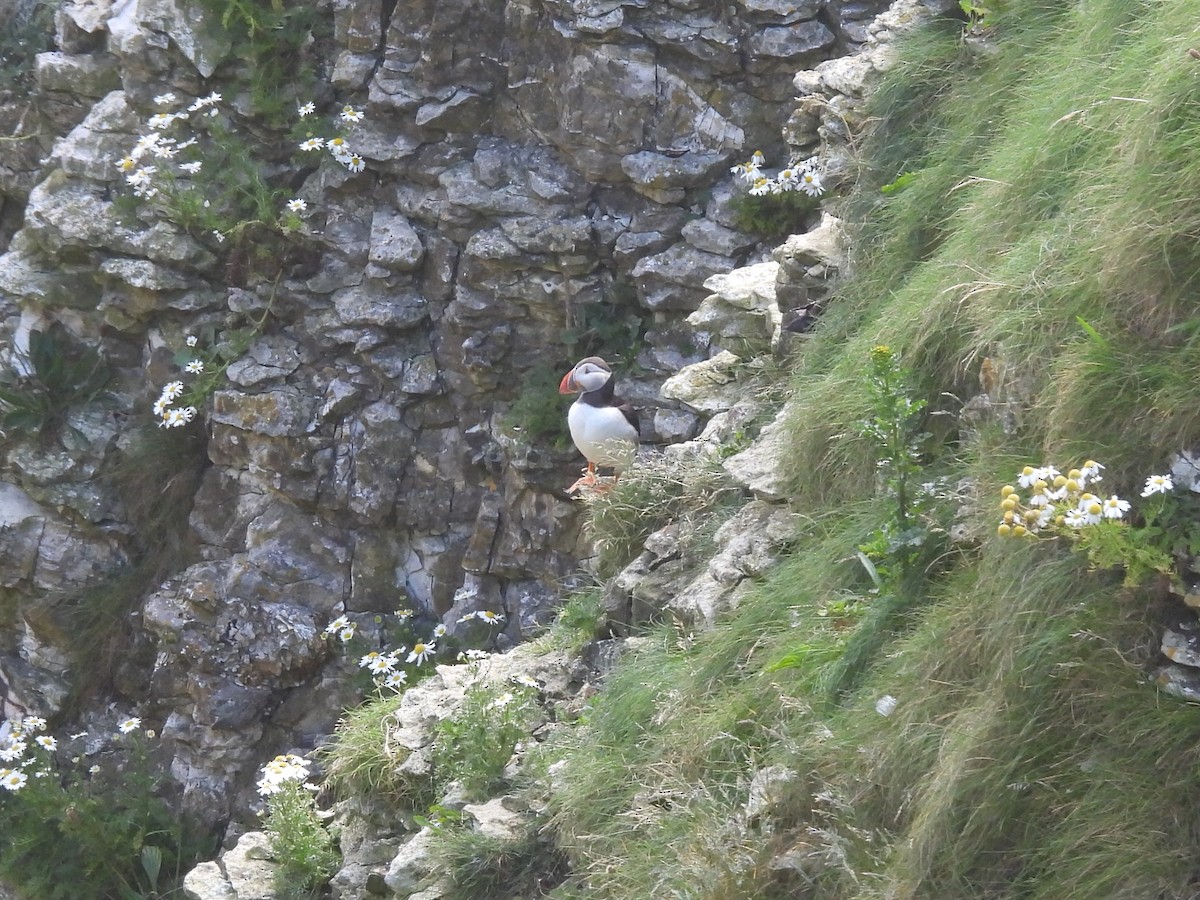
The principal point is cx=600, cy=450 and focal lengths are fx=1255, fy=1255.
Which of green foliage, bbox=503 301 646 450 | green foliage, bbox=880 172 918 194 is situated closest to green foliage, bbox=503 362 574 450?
green foliage, bbox=503 301 646 450

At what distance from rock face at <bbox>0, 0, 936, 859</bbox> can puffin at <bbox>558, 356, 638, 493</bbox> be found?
1.28 m

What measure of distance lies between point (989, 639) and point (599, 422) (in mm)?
3714

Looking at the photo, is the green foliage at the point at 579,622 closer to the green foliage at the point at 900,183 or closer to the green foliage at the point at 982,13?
the green foliage at the point at 900,183

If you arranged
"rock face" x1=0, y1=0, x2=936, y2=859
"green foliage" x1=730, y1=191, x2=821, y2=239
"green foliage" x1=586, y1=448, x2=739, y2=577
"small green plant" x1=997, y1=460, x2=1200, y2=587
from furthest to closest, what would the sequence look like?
"rock face" x1=0, y1=0, x2=936, y2=859 < "green foliage" x1=730, y1=191, x2=821, y2=239 < "green foliage" x1=586, y1=448, x2=739, y2=577 < "small green plant" x1=997, y1=460, x2=1200, y2=587

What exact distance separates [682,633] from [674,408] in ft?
9.36

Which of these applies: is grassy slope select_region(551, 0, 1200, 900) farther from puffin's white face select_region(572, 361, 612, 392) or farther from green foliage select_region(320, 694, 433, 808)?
puffin's white face select_region(572, 361, 612, 392)

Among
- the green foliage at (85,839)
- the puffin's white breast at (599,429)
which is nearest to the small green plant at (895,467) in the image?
the puffin's white breast at (599,429)

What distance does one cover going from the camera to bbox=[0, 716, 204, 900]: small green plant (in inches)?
314

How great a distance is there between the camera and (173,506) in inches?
377

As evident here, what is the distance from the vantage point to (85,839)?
8039 millimetres

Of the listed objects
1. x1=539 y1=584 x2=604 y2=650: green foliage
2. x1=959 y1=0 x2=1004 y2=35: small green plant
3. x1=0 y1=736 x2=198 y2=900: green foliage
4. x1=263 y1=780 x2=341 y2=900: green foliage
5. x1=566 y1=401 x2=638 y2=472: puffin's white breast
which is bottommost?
x1=0 y1=736 x2=198 y2=900: green foliage

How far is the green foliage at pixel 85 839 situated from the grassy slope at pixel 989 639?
17.5 feet

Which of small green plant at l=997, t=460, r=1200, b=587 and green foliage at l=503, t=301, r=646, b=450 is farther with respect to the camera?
green foliage at l=503, t=301, r=646, b=450

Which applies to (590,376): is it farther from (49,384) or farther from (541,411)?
(49,384)
